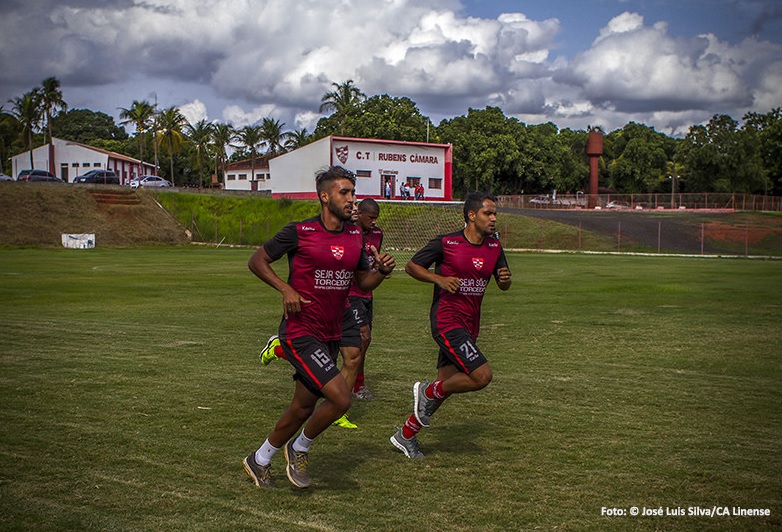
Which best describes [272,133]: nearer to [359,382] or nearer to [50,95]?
[50,95]

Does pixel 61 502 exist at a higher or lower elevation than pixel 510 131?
lower

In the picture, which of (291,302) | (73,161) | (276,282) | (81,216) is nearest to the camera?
(291,302)

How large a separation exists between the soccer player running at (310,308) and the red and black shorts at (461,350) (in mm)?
1130

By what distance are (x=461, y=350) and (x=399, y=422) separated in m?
1.62

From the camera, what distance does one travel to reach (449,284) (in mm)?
6645

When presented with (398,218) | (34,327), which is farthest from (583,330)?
(398,218)

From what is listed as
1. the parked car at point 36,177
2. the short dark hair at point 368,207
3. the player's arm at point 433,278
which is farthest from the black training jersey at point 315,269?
the parked car at point 36,177

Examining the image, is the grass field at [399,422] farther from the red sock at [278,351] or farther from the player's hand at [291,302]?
the player's hand at [291,302]

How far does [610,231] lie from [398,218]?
14673 mm

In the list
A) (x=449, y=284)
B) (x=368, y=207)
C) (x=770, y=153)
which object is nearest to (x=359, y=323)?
(x=368, y=207)

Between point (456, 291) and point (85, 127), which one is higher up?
point (85, 127)

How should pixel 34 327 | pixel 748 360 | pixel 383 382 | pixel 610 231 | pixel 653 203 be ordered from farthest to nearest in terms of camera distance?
pixel 653 203 < pixel 610 231 < pixel 34 327 < pixel 748 360 < pixel 383 382

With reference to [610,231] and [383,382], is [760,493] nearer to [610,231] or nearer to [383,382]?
[383,382]

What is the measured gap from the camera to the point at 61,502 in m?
5.32
